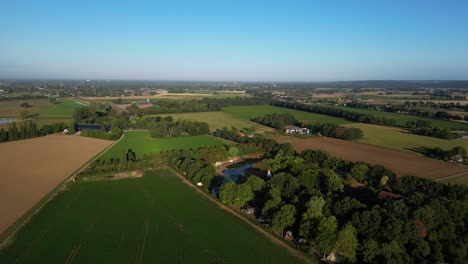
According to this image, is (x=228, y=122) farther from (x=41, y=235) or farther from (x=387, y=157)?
(x=41, y=235)

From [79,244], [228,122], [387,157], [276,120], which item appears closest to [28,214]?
[79,244]

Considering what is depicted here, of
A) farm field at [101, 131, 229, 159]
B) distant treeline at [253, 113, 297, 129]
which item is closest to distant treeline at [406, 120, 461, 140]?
A: distant treeline at [253, 113, 297, 129]

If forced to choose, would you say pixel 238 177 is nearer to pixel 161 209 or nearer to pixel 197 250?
pixel 161 209

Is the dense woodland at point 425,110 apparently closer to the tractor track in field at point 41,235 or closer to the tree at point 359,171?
the tree at point 359,171

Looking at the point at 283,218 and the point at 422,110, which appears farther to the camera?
the point at 422,110

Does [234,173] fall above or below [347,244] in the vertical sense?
below

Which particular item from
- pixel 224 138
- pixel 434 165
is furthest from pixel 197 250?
pixel 224 138

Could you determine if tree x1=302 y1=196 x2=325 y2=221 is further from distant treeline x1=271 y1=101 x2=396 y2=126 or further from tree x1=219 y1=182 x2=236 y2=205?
distant treeline x1=271 y1=101 x2=396 y2=126

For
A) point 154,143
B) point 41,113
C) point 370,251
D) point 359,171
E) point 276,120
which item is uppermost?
point 41,113
